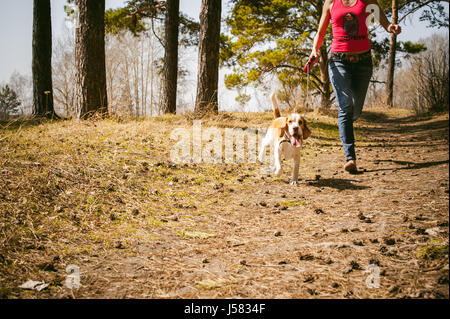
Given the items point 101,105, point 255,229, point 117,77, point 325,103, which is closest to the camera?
point 255,229

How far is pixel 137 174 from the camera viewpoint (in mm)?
3812

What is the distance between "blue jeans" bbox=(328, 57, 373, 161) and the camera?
361cm

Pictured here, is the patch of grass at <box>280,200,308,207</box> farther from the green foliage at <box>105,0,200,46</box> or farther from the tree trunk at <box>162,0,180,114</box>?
the green foliage at <box>105,0,200,46</box>

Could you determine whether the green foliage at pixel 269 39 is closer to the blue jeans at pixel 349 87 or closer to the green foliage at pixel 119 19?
the green foliage at pixel 119 19

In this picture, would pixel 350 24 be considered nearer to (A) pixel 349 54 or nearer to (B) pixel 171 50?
(A) pixel 349 54

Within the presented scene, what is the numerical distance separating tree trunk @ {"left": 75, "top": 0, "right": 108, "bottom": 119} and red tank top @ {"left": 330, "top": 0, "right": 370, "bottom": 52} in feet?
16.6

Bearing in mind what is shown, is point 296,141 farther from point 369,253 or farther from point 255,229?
point 369,253

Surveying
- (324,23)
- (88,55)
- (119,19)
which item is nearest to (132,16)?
(119,19)

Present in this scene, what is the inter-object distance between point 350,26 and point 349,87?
0.74 metres

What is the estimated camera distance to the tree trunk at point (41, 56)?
7574 mm

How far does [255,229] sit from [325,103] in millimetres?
10845

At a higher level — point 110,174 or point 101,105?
point 101,105

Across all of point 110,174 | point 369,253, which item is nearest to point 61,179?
point 110,174
